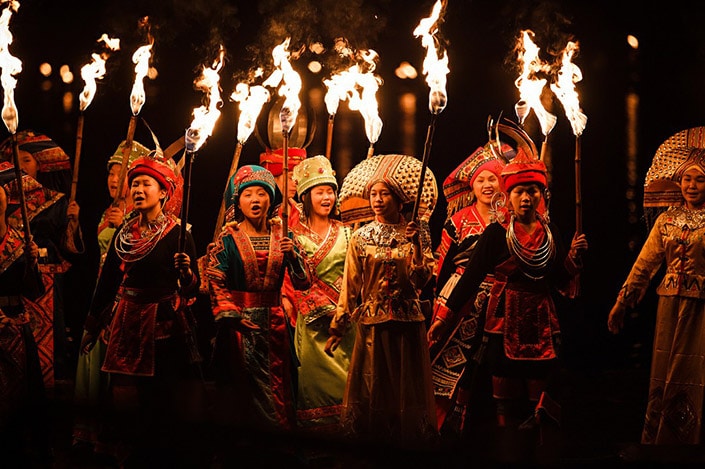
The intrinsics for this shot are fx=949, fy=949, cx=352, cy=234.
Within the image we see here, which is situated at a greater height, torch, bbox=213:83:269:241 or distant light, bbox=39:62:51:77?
distant light, bbox=39:62:51:77

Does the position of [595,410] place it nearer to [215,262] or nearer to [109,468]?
[215,262]

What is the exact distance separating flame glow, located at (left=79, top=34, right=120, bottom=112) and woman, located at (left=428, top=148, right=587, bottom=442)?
2.77 metres

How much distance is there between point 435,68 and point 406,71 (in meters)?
1.92

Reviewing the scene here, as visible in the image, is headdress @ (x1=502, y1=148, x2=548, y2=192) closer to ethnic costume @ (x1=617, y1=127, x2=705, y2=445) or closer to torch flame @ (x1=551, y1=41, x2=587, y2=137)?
torch flame @ (x1=551, y1=41, x2=587, y2=137)

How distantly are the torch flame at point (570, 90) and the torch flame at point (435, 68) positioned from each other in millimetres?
801

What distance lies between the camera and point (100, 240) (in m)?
6.82

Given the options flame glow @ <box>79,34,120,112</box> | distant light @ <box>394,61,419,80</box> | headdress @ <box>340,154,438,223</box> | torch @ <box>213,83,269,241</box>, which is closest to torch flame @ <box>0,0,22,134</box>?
flame glow @ <box>79,34,120,112</box>

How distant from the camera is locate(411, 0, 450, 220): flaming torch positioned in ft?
17.1

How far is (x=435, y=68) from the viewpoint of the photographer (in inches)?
213

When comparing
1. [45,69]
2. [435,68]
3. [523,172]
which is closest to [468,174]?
[523,172]

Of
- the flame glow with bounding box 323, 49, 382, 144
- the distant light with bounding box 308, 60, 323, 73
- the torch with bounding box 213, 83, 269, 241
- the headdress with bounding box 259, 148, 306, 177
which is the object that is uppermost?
the distant light with bounding box 308, 60, 323, 73

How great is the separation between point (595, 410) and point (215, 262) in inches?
109

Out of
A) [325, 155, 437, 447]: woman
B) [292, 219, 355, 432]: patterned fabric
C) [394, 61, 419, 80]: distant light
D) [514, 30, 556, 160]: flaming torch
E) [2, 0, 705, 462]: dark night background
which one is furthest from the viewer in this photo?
[394, 61, 419, 80]: distant light

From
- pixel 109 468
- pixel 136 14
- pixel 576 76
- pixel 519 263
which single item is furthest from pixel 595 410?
pixel 136 14
